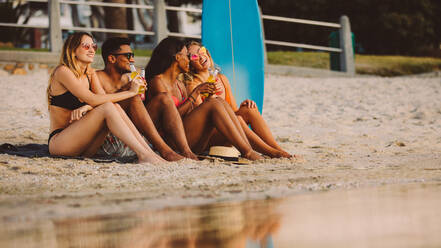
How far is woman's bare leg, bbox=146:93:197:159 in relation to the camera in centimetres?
535

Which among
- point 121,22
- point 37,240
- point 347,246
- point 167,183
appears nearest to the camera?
point 347,246

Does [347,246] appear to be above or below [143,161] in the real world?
below

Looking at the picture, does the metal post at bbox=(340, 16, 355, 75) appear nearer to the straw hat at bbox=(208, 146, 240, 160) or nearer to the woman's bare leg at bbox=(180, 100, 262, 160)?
the straw hat at bbox=(208, 146, 240, 160)

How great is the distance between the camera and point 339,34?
14.0 meters

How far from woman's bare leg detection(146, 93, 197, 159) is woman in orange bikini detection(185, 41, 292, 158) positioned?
36 centimetres

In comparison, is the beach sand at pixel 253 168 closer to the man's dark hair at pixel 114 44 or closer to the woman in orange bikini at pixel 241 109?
the woman in orange bikini at pixel 241 109

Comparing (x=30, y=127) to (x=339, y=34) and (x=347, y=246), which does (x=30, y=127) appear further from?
(x=339, y=34)

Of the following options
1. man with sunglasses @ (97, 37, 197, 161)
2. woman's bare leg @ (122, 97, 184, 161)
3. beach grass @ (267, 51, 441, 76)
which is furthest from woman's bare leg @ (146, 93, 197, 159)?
beach grass @ (267, 51, 441, 76)

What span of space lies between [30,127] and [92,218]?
15.4ft

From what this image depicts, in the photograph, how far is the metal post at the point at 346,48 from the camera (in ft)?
45.6

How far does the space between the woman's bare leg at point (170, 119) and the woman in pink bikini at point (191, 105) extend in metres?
0.09

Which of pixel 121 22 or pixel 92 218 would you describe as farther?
pixel 121 22

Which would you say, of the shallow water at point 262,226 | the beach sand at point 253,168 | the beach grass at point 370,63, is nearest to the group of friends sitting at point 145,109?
the beach sand at point 253,168

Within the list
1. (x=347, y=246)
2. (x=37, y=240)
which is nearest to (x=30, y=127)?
(x=37, y=240)
